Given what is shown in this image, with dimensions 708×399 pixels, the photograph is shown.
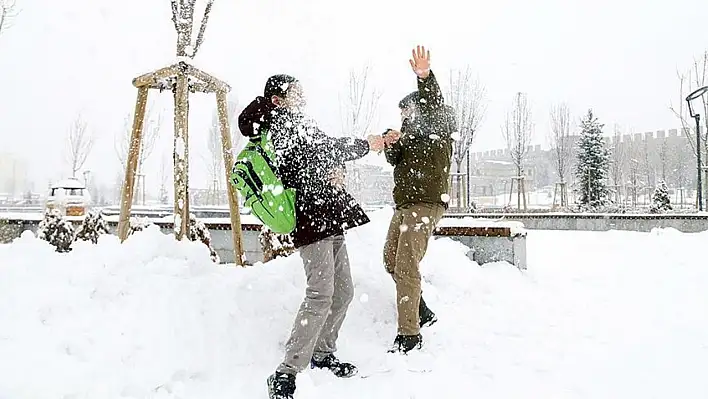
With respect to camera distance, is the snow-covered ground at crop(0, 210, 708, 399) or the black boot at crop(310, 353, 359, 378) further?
the black boot at crop(310, 353, 359, 378)

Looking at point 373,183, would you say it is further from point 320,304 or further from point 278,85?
point 320,304

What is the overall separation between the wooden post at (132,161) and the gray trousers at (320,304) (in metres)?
3.18

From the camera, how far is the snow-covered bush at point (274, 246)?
5.78 m

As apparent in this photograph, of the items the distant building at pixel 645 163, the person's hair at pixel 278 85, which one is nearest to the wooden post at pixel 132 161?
the person's hair at pixel 278 85

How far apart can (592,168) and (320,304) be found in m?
24.9

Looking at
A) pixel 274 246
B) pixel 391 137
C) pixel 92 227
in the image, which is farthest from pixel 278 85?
pixel 92 227

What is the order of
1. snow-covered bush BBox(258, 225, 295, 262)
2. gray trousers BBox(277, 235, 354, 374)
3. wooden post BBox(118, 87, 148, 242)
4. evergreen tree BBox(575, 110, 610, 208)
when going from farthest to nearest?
evergreen tree BBox(575, 110, 610, 208) → snow-covered bush BBox(258, 225, 295, 262) → wooden post BBox(118, 87, 148, 242) → gray trousers BBox(277, 235, 354, 374)

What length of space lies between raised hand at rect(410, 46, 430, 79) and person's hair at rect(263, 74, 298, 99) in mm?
823

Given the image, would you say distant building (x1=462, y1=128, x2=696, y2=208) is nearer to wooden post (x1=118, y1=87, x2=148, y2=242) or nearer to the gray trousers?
wooden post (x1=118, y1=87, x2=148, y2=242)

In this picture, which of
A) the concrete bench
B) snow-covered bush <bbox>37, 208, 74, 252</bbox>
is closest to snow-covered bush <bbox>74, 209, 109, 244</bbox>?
snow-covered bush <bbox>37, 208, 74, 252</bbox>

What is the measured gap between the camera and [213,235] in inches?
279

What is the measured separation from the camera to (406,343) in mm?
3352

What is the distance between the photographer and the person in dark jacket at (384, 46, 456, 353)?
342 cm

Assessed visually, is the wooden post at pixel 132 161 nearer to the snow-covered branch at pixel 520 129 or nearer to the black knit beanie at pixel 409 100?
the black knit beanie at pixel 409 100
